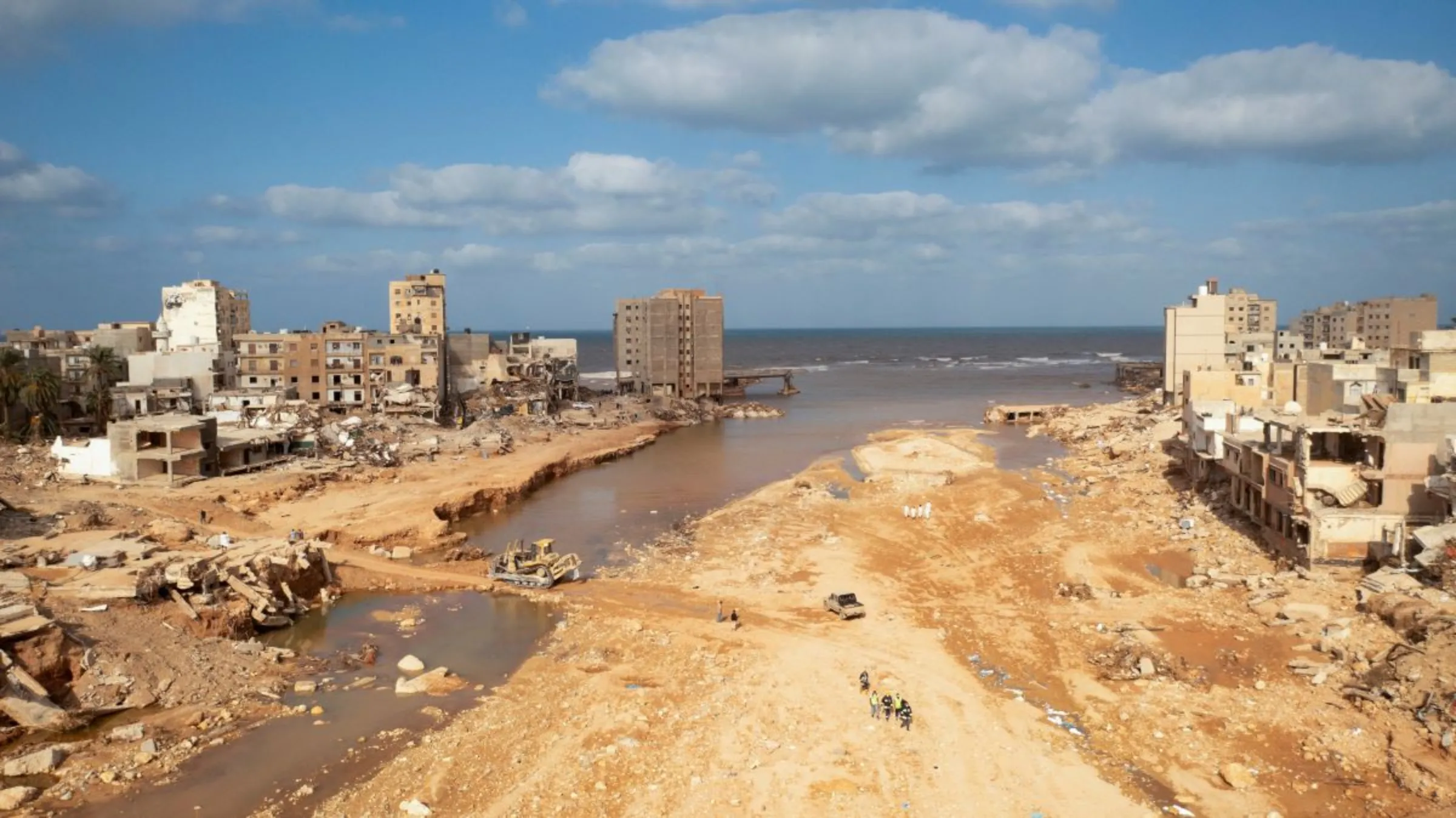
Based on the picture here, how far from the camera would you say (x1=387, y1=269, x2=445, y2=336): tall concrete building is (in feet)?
315

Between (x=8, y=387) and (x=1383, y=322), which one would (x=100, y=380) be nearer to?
(x=8, y=387)

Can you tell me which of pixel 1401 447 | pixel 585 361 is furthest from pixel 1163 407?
pixel 585 361

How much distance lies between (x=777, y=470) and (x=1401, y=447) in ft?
118

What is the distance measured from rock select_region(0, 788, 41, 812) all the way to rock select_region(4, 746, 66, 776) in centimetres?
74

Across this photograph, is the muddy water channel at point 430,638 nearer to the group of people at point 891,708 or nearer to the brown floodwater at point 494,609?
the brown floodwater at point 494,609

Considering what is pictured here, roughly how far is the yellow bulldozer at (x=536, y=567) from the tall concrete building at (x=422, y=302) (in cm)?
6475

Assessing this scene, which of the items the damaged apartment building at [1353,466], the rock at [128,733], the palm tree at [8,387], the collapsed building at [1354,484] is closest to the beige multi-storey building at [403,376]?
the palm tree at [8,387]

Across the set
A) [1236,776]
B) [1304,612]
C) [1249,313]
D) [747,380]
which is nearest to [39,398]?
[1236,776]

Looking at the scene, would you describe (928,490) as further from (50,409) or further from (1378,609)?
(50,409)

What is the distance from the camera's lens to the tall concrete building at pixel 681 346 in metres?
99.8

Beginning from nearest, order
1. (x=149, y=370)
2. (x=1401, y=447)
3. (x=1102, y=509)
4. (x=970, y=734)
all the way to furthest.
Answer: (x=970, y=734) → (x=1401, y=447) → (x=1102, y=509) → (x=149, y=370)

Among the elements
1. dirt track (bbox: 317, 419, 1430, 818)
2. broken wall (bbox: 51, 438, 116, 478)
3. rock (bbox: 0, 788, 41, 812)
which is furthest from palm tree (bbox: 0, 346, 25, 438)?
rock (bbox: 0, 788, 41, 812)

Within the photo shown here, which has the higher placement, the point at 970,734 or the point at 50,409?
the point at 50,409

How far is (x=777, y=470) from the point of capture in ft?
197
